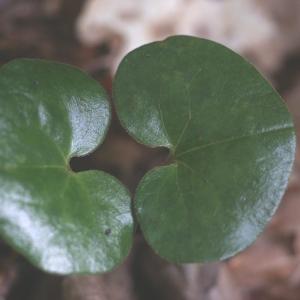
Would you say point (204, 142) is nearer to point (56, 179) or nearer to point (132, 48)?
point (56, 179)

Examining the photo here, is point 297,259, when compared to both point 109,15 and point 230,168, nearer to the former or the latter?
point 230,168

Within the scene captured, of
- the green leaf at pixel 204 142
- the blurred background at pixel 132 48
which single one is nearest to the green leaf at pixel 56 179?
the green leaf at pixel 204 142

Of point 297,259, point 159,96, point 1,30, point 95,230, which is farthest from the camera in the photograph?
point 1,30

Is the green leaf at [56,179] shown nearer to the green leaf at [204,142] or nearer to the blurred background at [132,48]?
the green leaf at [204,142]

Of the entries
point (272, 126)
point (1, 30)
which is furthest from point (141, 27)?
point (272, 126)

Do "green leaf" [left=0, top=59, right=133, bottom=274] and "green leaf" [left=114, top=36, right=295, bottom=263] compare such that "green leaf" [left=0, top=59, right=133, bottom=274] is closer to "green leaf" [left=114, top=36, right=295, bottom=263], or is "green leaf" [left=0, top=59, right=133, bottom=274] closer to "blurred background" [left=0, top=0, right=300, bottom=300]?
"green leaf" [left=114, top=36, right=295, bottom=263]

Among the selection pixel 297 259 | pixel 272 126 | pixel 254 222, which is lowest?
pixel 297 259
